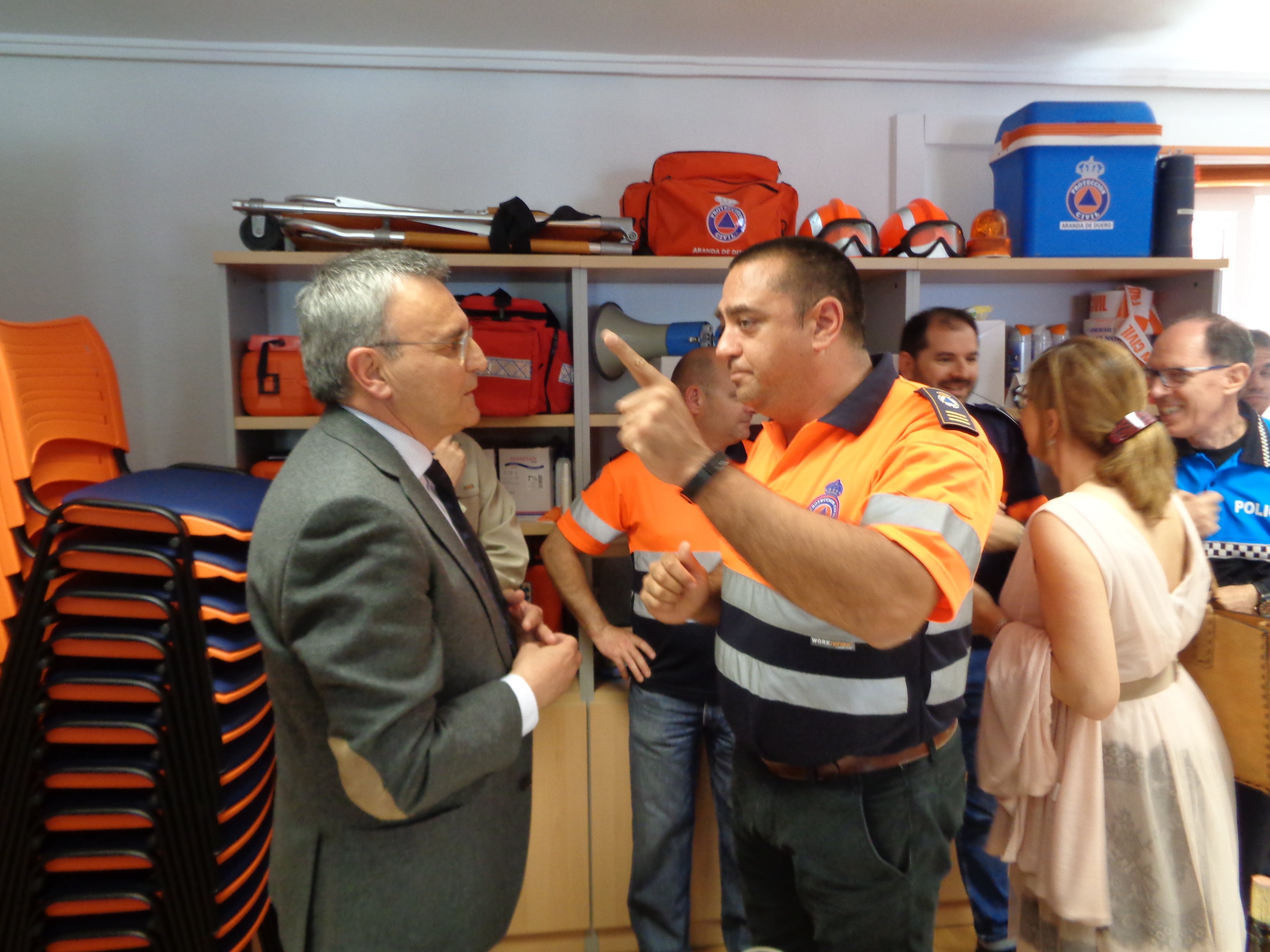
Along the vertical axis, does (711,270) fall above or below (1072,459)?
above

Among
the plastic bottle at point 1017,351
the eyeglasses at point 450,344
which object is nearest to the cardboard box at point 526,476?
the eyeglasses at point 450,344

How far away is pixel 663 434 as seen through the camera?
1089 mm

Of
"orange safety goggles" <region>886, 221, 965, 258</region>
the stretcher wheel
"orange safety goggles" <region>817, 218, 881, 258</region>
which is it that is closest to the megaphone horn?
"orange safety goggles" <region>817, 218, 881, 258</region>

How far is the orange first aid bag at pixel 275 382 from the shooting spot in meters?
2.28

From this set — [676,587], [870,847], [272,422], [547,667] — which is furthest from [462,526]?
[272,422]

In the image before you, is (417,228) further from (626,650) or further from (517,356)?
(626,650)

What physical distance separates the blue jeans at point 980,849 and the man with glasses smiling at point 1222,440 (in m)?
0.59

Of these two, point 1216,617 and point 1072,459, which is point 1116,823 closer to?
point 1216,617

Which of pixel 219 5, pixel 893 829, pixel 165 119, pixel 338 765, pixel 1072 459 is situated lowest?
pixel 893 829

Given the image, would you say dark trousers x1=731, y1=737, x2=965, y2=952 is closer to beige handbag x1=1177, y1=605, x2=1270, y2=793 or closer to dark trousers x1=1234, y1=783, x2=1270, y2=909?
beige handbag x1=1177, y1=605, x2=1270, y2=793

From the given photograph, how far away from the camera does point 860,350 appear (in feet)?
4.77

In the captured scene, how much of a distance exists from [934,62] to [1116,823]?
270 cm

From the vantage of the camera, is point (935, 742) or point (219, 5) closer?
point (935, 742)

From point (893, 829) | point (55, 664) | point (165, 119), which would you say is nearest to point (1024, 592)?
point (893, 829)
